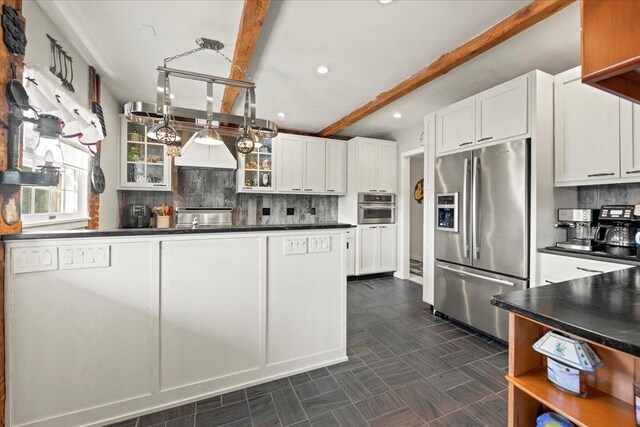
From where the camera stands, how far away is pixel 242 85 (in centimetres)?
192

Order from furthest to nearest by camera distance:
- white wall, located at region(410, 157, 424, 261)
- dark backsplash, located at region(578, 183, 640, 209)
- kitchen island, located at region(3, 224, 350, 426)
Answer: white wall, located at region(410, 157, 424, 261), dark backsplash, located at region(578, 183, 640, 209), kitchen island, located at region(3, 224, 350, 426)

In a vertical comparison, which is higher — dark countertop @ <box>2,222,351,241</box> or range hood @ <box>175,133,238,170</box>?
range hood @ <box>175,133,238,170</box>

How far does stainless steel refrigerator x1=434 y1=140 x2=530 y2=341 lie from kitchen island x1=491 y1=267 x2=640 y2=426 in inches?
57.3

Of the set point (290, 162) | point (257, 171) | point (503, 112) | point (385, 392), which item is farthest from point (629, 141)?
point (257, 171)

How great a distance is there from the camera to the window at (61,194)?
1.85 m

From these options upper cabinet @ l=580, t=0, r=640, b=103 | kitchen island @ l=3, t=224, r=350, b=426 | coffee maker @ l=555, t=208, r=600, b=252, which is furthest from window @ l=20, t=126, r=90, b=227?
coffee maker @ l=555, t=208, r=600, b=252

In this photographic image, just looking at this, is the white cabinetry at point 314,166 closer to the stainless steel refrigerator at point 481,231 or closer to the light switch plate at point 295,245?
the stainless steel refrigerator at point 481,231

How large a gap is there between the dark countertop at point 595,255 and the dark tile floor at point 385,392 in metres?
0.95

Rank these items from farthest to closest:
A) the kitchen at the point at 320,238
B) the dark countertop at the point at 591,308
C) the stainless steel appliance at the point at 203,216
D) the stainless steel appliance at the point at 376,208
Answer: the stainless steel appliance at the point at 376,208
the stainless steel appliance at the point at 203,216
the kitchen at the point at 320,238
the dark countertop at the point at 591,308

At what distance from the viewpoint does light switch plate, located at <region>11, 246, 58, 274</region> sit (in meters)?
1.45

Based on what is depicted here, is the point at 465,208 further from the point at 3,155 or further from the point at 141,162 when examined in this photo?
the point at 141,162

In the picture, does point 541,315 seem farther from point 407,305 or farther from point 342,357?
point 407,305

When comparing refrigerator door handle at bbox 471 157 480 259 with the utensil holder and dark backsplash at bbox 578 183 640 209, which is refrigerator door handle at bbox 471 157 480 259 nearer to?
dark backsplash at bbox 578 183 640 209

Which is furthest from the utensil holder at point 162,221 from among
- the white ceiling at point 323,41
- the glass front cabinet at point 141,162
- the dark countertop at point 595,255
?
the dark countertop at point 595,255
